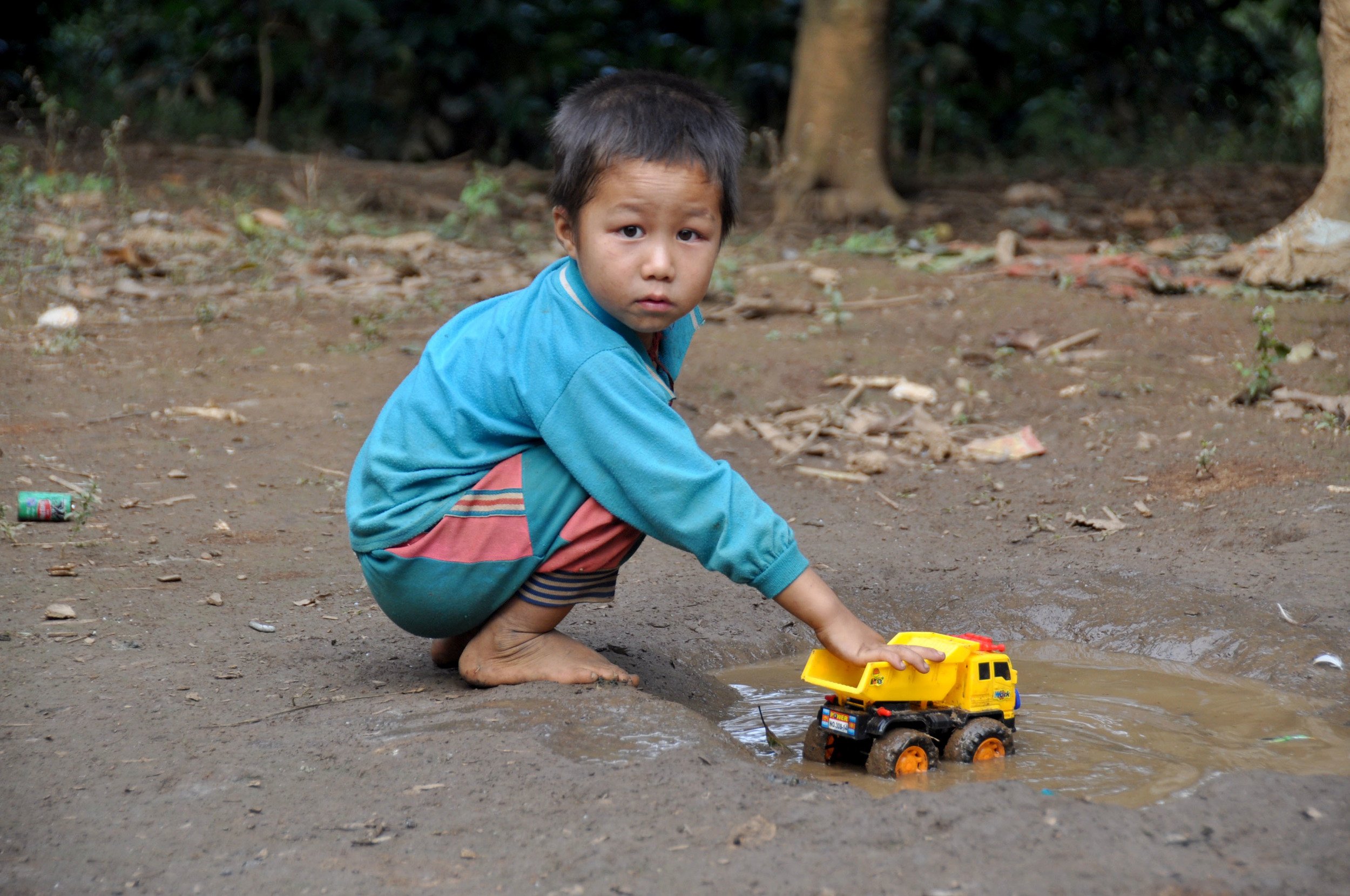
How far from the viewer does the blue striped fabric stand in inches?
103

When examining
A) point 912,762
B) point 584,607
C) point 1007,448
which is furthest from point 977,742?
point 1007,448

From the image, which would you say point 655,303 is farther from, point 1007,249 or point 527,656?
point 1007,249

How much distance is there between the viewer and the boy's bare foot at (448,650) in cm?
289

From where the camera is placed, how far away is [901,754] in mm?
2395

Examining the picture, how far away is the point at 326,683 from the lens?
2758 mm

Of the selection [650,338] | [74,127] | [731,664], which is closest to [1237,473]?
[731,664]

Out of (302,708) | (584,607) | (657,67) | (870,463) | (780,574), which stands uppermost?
(657,67)

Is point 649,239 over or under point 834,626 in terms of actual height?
over

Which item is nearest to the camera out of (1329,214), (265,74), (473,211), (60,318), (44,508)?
(44,508)

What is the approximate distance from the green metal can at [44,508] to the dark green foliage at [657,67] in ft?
27.1

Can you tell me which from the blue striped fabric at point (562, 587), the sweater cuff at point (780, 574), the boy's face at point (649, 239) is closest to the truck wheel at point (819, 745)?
the sweater cuff at point (780, 574)

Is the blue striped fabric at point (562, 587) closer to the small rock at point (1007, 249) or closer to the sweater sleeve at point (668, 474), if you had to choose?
the sweater sleeve at point (668, 474)

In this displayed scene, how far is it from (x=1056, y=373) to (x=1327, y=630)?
8.06 feet

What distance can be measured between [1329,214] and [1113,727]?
4.42 metres
